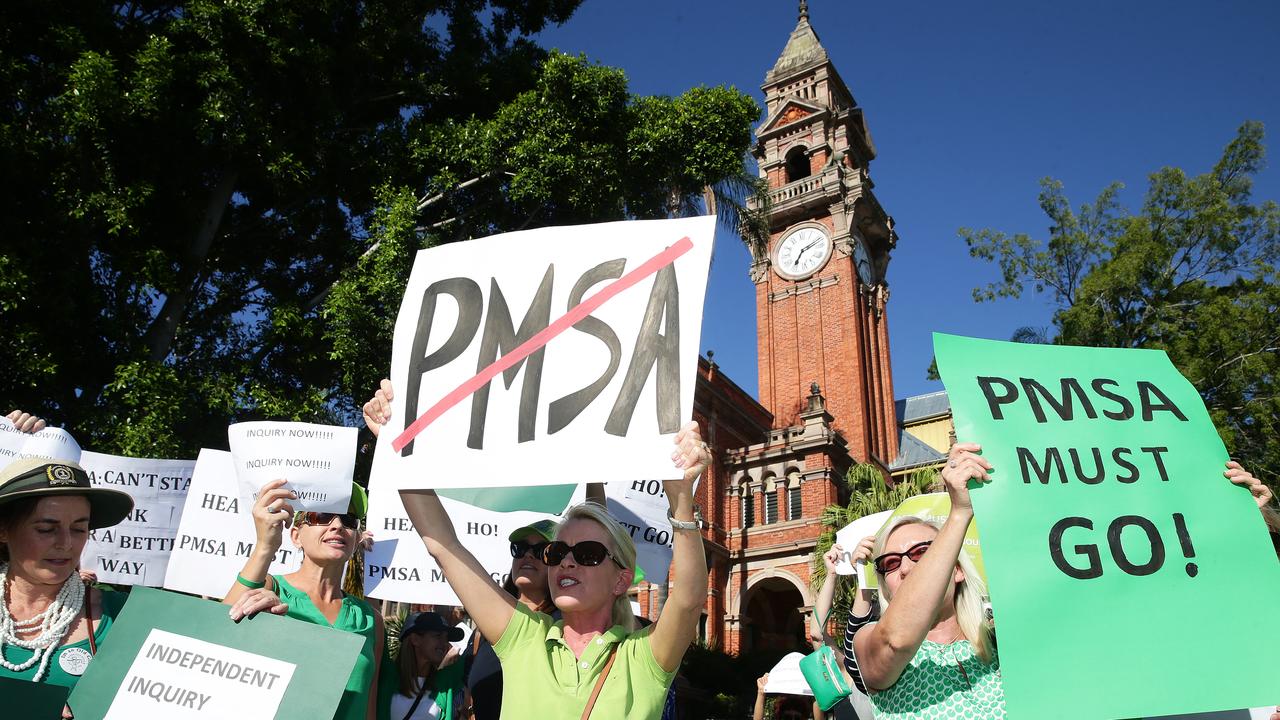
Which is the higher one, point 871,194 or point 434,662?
point 871,194

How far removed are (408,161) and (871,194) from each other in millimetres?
29765

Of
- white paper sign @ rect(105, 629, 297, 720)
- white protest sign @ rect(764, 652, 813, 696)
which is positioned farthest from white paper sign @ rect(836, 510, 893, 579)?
white protest sign @ rect(764, 652, 813, 696)

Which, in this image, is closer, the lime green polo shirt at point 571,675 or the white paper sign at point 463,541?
the lime green polo shirt at point 571,675

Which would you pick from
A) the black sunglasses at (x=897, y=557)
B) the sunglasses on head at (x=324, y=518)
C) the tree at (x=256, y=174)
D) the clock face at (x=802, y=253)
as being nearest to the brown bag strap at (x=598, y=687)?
the black sunglasses at (x=897, y=557)

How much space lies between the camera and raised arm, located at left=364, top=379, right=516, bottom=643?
246 cm

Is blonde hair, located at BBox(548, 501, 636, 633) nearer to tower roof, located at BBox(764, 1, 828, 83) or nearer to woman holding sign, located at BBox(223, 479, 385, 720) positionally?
woman holding sign, located at BBox(223, 479, 385, 720)

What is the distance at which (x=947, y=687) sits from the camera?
2381 mm

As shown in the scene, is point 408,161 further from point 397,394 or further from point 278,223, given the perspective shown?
Result: point 397,394

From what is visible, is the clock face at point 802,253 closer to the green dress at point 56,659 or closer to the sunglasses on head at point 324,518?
the sunglasses on head at point 324,518

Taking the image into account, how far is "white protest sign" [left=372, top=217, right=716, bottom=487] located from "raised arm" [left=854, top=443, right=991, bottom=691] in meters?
0.72

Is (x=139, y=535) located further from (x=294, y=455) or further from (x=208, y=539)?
(x=294, y=455)

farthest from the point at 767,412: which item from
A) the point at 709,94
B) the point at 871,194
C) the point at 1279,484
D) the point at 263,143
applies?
the point at 263,143

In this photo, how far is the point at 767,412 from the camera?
34281 mm

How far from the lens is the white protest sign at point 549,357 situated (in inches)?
96.8
